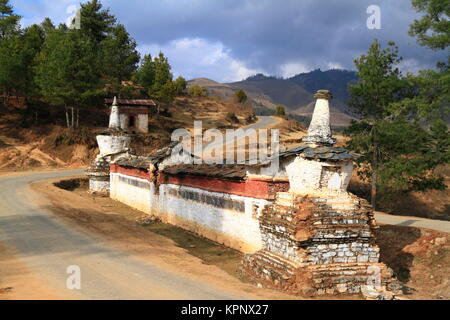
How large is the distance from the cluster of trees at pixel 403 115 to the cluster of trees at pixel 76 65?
93.5 ft

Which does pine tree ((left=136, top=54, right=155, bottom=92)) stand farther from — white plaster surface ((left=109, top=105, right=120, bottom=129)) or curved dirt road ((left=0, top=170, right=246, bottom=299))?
curved dirt road ((left=0, top=170, right=246, bottom=299))

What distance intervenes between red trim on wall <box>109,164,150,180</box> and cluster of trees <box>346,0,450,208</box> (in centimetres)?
1252

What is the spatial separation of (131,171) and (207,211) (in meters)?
9.12

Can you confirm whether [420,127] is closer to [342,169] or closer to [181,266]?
[342,169]

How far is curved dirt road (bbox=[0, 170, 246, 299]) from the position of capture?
817 cm

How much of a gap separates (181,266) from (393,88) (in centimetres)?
1840

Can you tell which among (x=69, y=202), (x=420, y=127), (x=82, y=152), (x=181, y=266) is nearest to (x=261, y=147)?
(x=82, y=152)

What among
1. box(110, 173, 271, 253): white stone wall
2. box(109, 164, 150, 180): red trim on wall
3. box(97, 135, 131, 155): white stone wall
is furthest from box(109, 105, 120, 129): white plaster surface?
box(110, 173, 271, 253): white stone wall

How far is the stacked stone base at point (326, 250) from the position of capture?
28.1 feet

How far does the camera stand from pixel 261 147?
44.9 m

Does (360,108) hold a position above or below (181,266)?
above

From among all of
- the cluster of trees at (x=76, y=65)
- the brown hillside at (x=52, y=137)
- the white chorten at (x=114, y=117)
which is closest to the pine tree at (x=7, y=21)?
the cluster of trees at (x=76, y=65)

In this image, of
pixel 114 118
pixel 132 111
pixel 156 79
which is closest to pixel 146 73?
pixel 156 79

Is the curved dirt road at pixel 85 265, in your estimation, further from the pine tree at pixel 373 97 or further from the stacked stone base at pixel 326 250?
the pine tree at pixel 373 97
